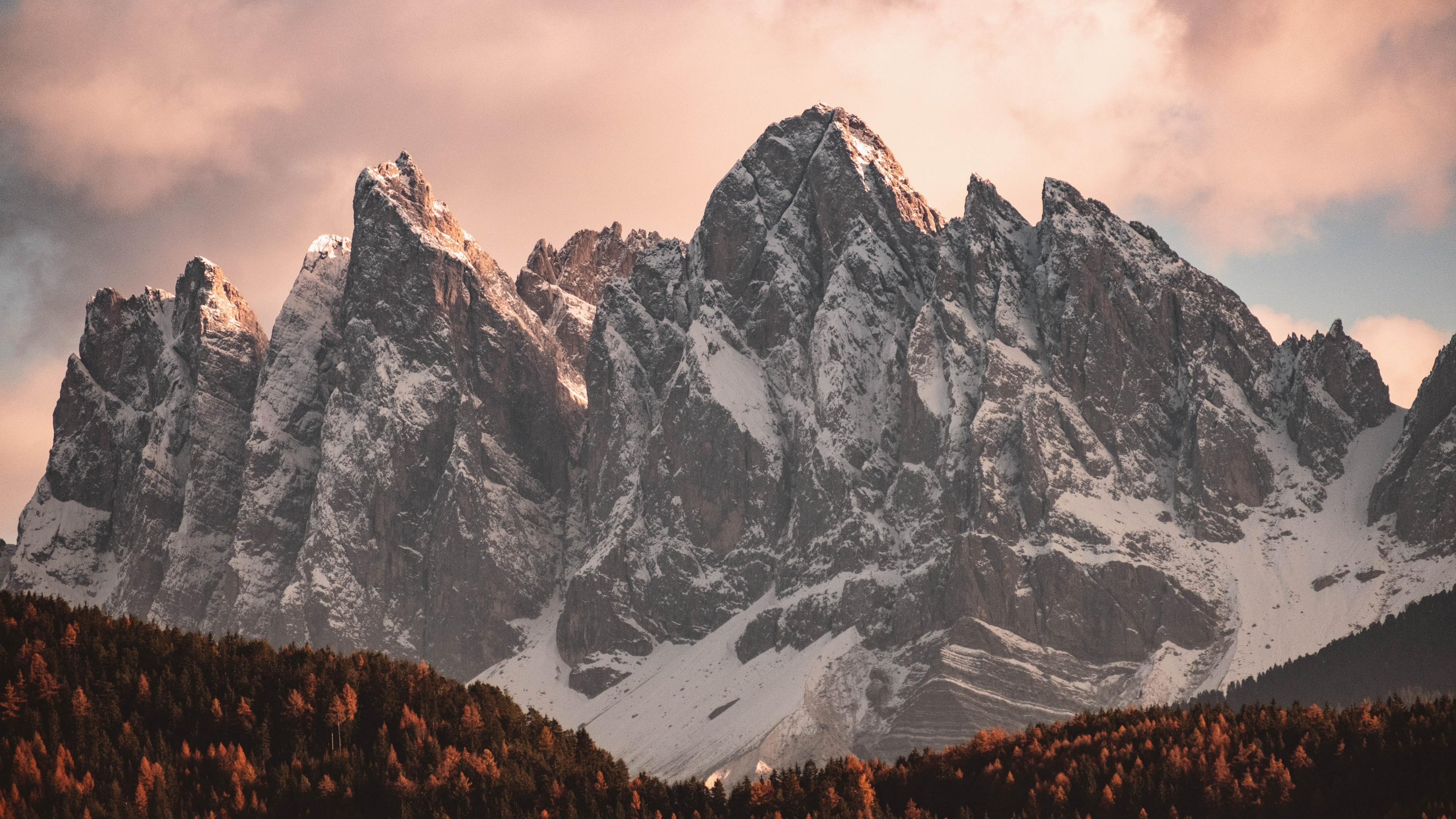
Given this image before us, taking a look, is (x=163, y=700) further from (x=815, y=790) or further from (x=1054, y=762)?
(x=1054, y=762)

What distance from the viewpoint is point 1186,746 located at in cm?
15038

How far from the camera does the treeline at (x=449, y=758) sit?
135875 mm

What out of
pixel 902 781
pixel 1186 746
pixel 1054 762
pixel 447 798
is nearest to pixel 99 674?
pixel 447 798

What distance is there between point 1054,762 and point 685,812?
36.1m

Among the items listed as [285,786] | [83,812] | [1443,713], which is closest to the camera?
[83,812]

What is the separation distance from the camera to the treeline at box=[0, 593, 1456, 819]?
5349 inches

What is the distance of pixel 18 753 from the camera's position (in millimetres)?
129000

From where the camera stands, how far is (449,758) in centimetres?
14425

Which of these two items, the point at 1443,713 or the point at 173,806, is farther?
the point at 1443,713

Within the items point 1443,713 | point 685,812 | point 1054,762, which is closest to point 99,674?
point 685,812

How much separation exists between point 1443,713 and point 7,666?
12854cm

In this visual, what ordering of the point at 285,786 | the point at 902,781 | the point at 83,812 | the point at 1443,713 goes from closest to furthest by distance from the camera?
the point at 83,812 → the point at 285,786 → the point at 1443,713 → the point at 902,781

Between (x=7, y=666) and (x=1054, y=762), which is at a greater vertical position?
(x=7, y=666)

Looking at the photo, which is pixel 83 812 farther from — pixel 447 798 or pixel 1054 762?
pixel 1054 762
